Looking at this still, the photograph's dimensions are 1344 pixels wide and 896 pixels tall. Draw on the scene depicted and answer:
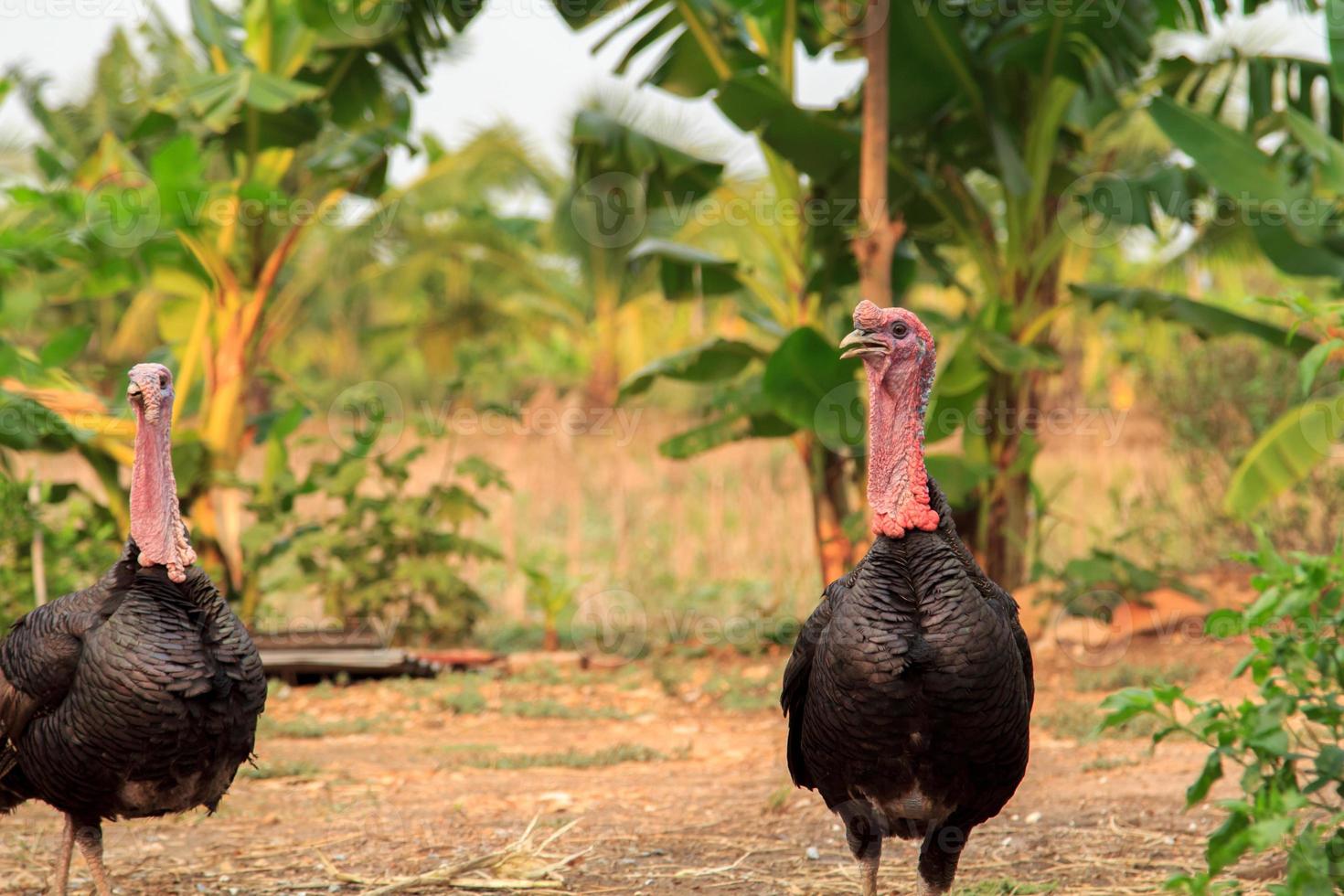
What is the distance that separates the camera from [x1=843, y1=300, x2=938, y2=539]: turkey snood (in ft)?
12.4

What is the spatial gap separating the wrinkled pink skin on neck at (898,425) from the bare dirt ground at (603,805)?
164 cm

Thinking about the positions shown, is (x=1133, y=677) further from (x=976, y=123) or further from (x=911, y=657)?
(x=911, y=657)

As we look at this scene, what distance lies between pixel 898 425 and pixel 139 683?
2408 mm

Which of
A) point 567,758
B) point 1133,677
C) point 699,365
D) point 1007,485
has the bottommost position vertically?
point 1133,677

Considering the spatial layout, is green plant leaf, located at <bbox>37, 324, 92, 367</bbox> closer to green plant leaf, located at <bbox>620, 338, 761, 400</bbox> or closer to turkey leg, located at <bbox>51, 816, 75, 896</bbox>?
green plant leaf, located at <bbox>620, 338, 761, 400</bbox>

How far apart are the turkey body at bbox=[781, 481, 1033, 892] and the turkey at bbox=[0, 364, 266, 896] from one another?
1884mm

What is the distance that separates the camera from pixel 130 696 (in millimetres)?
4043

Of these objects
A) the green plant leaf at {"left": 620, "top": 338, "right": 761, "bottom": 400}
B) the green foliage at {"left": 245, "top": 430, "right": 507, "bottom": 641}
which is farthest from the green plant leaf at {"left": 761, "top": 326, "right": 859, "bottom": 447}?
the green foliage at {"left": 245, "top": 430, "right": 507, "bottom": 641}

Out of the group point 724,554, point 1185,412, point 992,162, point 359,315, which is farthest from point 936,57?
point 359,315

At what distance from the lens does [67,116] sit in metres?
18.4

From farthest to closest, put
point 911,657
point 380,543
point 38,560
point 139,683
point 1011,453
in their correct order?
point 380,543, point 1011,453, point 38,560, point 139,683, point 911,657

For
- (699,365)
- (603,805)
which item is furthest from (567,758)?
(699,365)

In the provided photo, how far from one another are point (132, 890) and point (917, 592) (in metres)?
3.11

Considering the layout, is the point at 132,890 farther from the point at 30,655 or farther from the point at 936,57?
the point at 936,57
